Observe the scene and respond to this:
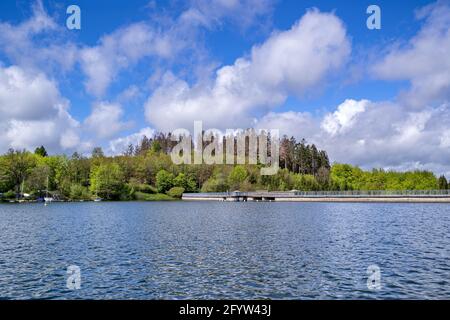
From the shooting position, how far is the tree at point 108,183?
17850cm

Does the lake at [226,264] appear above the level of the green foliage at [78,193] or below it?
below

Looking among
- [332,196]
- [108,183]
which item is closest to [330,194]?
[332,196]

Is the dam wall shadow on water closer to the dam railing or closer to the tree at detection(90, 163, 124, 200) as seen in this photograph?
the dam railing

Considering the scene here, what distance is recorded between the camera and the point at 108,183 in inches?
7037

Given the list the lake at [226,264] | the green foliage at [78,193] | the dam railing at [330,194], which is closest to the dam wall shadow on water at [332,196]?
the dam railing at [330,194]

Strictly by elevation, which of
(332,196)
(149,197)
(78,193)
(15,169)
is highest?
(15,169)

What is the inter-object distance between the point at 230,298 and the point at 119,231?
3231 cm

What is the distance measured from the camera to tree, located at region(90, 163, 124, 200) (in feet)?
586

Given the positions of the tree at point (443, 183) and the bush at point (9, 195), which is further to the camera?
the tree at point (443, 183)

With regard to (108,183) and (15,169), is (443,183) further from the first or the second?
(15,169)

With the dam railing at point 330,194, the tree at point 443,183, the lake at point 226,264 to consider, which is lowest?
the lake at point 226,264

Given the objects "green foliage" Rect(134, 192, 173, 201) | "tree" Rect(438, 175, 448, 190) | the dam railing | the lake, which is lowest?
the lake

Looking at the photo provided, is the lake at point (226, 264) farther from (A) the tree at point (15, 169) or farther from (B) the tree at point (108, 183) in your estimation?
(B) the tree at point (108, 183)

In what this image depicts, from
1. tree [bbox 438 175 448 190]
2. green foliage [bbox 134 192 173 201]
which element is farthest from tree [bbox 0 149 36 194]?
tree [bbox 438 175 448 190]
